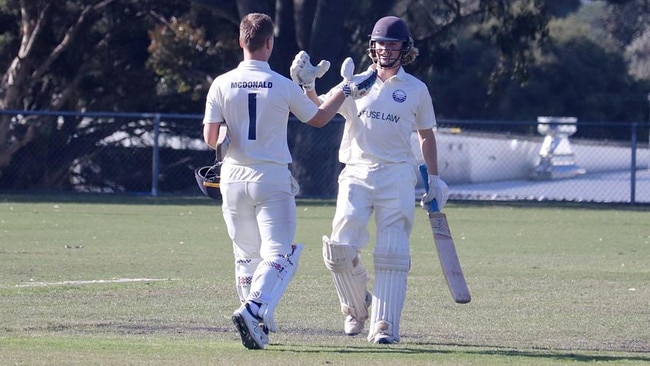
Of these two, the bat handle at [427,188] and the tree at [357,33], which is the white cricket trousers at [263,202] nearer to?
the bat handle at [427,188]

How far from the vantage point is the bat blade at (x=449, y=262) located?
8250 mm

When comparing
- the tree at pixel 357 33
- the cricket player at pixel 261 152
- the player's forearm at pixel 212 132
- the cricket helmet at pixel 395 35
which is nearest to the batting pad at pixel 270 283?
the cricket player at pixel 261 152

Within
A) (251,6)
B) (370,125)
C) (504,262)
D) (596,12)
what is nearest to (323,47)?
(251,6)

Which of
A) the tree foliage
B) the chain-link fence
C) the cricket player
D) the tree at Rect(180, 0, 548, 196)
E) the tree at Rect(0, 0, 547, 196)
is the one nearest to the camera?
the cricket player

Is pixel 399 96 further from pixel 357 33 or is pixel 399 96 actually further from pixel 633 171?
pixel 357 33

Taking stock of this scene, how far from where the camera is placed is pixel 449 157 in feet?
89.6

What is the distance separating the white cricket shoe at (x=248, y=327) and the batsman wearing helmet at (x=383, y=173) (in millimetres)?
938

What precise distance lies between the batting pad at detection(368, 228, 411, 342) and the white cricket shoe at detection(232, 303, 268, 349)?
0.93 m

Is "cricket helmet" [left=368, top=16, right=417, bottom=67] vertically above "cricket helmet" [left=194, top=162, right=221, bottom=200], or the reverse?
"cricket helmet" [left=368, top=16, right=417, bottom=67]

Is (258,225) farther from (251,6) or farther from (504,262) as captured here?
(251,6)

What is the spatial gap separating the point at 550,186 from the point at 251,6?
281 inches

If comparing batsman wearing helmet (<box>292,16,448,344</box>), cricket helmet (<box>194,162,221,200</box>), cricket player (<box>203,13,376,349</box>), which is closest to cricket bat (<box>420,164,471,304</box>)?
batsman wearing helmet (<box>292,16,448,344</box>)

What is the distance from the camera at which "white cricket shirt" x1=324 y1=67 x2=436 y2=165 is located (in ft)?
27.0

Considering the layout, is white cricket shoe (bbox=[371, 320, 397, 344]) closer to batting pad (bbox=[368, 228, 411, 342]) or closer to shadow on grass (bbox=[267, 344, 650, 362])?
batting pad (bbox=[368, 228, 411, 342])
